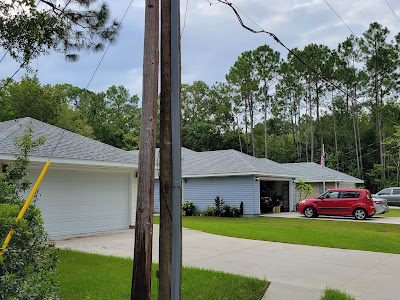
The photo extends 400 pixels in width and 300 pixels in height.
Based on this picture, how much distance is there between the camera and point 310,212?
2012 cm

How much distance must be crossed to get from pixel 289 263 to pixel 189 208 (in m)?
14.7

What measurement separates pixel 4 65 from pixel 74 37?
1.62 m

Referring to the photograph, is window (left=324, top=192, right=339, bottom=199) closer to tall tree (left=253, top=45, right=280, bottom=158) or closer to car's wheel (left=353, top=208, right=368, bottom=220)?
car's wheel (left=353, top=208, right=368, bottom=220)

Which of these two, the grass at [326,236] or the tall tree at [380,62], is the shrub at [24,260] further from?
the tall tree at [380,62]

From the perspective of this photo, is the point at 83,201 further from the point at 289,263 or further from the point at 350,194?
the point at 350,194

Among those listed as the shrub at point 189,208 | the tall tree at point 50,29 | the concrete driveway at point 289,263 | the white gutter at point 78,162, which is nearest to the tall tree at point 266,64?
the shrub at point 189,208

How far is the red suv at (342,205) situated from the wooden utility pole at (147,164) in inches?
643

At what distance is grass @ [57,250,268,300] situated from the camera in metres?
5.59

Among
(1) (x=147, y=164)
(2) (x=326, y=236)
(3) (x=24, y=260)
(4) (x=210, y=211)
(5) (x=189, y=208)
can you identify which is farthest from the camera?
(5) (x=189, y=208)

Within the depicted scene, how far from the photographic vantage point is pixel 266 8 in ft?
29.3

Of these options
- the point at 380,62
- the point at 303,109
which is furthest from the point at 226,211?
the point at 303,109

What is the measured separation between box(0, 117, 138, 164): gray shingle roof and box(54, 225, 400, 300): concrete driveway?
2.73 metres

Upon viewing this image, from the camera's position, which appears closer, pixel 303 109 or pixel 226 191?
pixel 226 191

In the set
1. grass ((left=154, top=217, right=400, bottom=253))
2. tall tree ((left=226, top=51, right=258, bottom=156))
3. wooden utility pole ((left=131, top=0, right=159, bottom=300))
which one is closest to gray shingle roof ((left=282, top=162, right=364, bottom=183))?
tall tree ((left=226, top=51, right=258, bottom=156))
